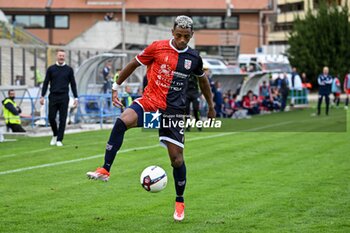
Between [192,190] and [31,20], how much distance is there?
217 ft

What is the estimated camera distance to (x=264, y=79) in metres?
45.8

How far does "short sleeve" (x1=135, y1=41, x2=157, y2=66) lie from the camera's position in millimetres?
10280

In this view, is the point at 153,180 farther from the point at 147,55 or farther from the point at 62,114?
the point at 62,114

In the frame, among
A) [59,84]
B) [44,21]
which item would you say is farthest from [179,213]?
[44,21]

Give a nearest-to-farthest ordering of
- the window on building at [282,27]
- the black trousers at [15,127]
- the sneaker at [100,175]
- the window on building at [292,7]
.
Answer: the sneaker at [100,175] → the black trousers at [15,127] → the window on building at [292,7] → the window on building at [282,27]

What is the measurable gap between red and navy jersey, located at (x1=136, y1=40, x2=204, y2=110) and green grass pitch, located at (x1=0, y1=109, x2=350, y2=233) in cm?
131

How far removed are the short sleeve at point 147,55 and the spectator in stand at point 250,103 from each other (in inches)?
1174

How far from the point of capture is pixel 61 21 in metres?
77.8

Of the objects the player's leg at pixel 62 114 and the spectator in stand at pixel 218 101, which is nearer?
the player's leg at pixel 62 114

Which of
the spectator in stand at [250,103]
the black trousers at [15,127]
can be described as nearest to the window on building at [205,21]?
the spectator in stand at [250,103]

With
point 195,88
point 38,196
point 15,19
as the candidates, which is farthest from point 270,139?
point 15,19

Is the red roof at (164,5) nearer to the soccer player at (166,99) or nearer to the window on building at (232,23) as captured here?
the window on building at (232,23)

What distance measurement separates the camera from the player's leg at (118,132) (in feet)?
33.3

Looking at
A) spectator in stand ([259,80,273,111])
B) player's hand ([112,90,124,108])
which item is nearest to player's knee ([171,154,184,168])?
player's hand ([112,90,124,108])
